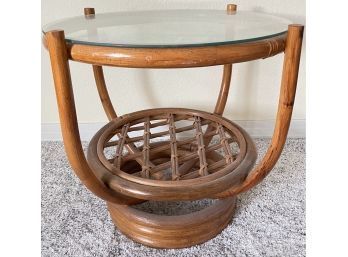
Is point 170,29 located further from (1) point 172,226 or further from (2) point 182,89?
(2) point 182,89

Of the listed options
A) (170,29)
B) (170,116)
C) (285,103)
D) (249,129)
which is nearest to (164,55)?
(170,29)

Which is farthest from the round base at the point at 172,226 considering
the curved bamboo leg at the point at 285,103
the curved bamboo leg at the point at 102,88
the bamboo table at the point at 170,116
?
the curved bamboo leg at the point at 102,88

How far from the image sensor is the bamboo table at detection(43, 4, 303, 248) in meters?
0.53

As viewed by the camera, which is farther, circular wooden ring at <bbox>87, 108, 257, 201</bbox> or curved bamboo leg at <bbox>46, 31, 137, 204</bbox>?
circular wooden ring at <bbox>87, 108, 257, 201</bbox>

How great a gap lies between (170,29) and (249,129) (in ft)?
2.57

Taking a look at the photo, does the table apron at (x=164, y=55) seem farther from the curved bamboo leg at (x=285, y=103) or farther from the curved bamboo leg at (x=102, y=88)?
the curved bamboo leg at (x=102, y=88)

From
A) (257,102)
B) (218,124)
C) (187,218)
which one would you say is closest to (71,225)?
(187,218)

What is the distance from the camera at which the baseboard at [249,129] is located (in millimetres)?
1326

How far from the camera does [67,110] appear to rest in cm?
60

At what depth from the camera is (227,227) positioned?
0.89 m

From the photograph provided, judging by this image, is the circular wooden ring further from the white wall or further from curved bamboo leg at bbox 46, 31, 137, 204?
the white wall

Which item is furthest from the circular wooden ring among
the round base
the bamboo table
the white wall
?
the white wall

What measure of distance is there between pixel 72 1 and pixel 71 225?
72cm

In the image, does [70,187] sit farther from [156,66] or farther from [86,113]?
[156,66]
